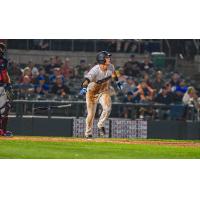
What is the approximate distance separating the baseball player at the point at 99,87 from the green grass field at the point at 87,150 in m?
1.15

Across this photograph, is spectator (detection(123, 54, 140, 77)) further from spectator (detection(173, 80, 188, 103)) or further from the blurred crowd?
spectator (detection(173, 80, 188, 103))

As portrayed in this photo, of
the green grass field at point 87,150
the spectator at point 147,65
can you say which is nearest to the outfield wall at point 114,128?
the spectator at point 147,65

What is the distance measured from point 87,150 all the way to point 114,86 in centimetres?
524

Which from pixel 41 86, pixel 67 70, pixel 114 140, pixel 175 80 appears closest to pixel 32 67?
pixel 41 86

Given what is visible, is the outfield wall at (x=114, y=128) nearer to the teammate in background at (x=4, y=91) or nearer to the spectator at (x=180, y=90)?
the spectator at (x=180, y=90)

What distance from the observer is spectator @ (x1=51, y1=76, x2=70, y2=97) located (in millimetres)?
28156

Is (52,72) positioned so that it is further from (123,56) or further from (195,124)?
(195,124)

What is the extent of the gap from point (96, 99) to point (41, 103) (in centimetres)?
313

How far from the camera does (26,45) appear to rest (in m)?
27.7

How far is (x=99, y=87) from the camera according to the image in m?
25.2

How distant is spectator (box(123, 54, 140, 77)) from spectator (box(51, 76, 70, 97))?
1830 millimetres

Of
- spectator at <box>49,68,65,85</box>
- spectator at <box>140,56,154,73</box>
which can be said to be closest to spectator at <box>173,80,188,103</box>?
spectator at <box>140,56,154,73</box>

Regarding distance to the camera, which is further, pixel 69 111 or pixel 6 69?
pixel 69 111
